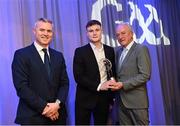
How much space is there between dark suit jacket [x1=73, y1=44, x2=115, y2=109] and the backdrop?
436 millimetres

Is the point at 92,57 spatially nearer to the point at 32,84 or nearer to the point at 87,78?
the point at 87,78

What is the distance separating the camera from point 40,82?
2445mm

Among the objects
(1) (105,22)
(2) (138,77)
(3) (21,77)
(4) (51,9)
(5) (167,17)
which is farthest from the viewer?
(5) (167,17)

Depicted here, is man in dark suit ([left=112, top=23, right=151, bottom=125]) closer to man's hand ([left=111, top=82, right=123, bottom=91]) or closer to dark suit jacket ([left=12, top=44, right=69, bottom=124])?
man's hand ([left=111, top=82, right=123, bottom=91])

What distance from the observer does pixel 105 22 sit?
11.6ft

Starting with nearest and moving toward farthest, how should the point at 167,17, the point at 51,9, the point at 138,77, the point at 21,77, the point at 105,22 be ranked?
the point at 21,77, the point at 138,77, the point at 51,9, the point at 105,22, the point at 167,17

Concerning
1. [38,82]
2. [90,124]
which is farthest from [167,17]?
[38,82]

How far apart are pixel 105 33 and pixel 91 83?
97 centimetres

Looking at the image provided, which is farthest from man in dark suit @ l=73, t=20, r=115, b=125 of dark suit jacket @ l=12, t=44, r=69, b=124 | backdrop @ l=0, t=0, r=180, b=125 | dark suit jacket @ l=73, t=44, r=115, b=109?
backdrop @ l=0, t=0, r=180, b=125

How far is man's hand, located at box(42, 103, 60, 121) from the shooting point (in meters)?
2.40

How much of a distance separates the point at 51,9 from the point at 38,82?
1.10 m

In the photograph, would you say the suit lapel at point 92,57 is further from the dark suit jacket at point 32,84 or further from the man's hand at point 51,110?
the man's hand at point 51,110

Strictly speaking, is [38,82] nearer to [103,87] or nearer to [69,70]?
[103,87]

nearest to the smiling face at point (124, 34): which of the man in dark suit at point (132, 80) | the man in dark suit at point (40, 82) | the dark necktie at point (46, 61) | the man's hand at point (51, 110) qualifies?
the man in dark suit at point (132, 80)
